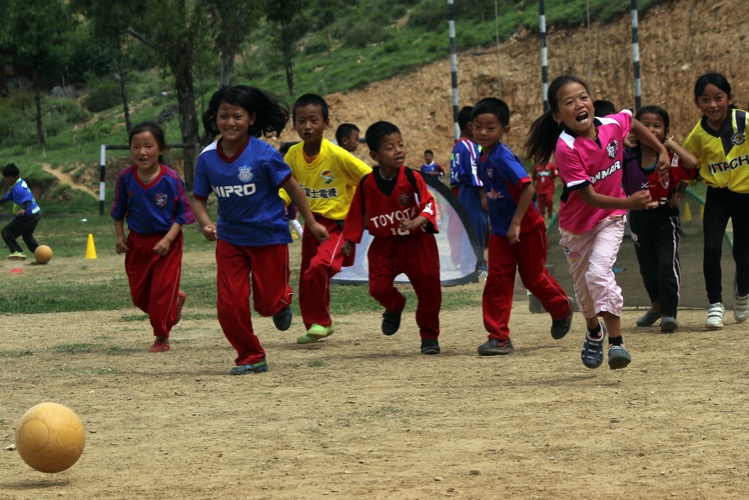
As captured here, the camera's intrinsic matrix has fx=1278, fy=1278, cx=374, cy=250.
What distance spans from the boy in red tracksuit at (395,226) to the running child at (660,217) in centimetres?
181

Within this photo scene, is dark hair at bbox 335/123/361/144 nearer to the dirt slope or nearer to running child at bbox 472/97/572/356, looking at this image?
running child at bbox 472/97/572/356

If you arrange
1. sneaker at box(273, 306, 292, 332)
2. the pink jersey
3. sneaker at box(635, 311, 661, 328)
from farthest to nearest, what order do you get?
sneaker at box(635, 311, 661, 328), sneaker at box(273, 306, 292, 332), the pink jersey

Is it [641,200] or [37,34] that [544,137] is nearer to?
[641,200]

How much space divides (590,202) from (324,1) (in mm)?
57137

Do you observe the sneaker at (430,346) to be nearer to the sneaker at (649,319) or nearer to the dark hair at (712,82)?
the sneaker at (649,319)

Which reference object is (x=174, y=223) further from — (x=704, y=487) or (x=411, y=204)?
(x=704, y=487)

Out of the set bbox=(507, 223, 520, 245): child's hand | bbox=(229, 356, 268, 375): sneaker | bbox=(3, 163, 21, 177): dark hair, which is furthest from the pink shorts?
bbox=(3, 163, 21, 177): dark hair

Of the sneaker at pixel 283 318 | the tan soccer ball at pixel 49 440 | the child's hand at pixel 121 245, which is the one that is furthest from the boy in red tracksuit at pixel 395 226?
the tan soccer ball at pixel 49 440

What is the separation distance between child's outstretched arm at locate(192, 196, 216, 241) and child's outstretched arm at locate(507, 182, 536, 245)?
2032 millimetres

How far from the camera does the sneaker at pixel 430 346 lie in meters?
9.41

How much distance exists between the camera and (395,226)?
939 cm

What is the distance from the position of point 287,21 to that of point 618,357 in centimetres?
3989

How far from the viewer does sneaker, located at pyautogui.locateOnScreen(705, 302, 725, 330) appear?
388 inches

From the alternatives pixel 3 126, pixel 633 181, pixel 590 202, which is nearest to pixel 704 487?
pixel 590 202
